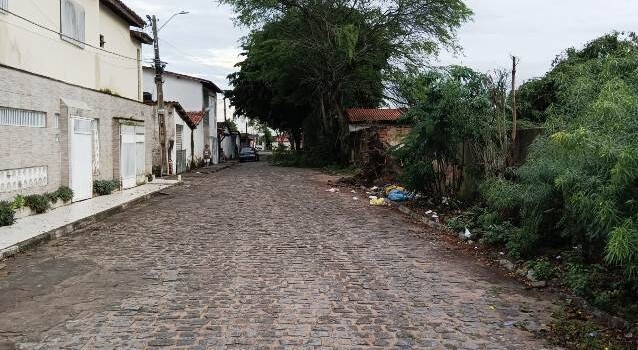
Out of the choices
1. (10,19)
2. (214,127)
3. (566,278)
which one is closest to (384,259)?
(566,278)

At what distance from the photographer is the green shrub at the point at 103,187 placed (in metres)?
17.4

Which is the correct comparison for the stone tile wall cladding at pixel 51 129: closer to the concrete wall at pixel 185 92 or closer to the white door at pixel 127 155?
the white door at pixel 127 155

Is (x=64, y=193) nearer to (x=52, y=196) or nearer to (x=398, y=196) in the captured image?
(x=52, y=196)

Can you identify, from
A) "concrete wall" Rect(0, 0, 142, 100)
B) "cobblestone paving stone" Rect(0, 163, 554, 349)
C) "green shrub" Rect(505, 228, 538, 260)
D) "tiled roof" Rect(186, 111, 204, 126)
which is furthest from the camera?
"tiled roof" Rect(186, 111, 204, 126)

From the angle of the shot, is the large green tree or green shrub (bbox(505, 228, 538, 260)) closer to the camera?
green shrub (bbox(505, 228, 538, 260))

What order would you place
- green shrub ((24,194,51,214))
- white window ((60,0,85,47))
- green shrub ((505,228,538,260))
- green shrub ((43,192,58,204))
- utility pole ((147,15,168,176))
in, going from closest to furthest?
green shrub ((505,228,538,260)), green shrub ((24,194,51,214)), green shrub ((43,192,58,204)), white window ((60,0,85,47)), utility pole ((147,15,168,176))

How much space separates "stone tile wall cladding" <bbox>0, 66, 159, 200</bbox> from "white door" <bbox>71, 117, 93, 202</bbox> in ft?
1.00

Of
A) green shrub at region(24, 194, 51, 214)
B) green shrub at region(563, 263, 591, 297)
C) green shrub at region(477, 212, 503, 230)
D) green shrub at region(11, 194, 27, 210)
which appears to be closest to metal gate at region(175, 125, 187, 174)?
green shrub at region(24, 194, 51, 214)

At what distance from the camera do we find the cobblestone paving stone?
519 centimetres

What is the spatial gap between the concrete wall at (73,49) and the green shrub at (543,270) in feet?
37.7

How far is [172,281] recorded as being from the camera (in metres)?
7.19

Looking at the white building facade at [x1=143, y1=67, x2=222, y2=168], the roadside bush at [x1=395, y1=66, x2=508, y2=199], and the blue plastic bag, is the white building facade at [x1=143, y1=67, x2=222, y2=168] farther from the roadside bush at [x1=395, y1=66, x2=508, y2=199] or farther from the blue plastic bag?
the roadside bush at [x1=395, y1=66, x2=508, y2=199]

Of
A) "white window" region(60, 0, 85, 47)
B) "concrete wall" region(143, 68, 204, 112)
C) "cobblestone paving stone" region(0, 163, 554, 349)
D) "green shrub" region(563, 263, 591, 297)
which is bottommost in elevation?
"cobblestone paving stone" region(0, 163, 554, 349)

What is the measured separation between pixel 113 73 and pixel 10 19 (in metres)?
7.85
